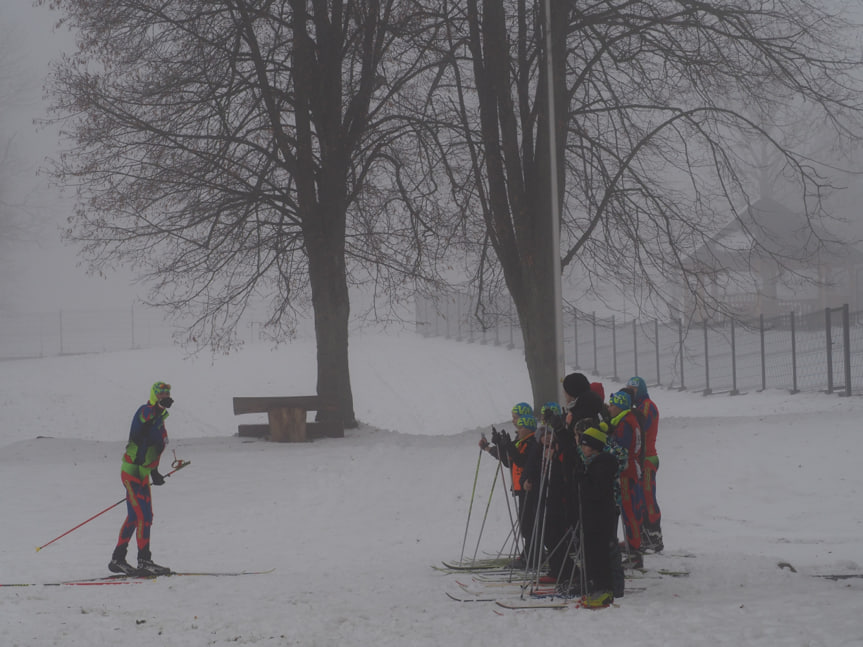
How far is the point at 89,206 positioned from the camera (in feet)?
58.0

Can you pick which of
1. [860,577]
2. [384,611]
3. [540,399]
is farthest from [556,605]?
[540,399]

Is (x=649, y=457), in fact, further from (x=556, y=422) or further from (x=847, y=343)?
(x=847, y=343)

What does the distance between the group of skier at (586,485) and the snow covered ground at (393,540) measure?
40 centimetres

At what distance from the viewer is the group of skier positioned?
7301 millimetres

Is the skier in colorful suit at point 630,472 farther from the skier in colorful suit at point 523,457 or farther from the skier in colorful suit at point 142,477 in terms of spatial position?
the skier in colorful suit at point 142,477

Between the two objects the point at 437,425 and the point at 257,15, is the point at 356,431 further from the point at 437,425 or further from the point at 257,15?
the point at 437,425

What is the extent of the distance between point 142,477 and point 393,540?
11.5 feet

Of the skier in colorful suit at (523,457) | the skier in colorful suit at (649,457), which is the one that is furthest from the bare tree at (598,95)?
the skier in colorful suit at (523,457)

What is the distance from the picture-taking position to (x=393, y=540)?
11.4 m

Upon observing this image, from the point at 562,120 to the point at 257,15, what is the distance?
580 cm

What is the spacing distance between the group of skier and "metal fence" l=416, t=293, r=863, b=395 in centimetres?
933

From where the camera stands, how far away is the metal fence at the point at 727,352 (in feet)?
71.6

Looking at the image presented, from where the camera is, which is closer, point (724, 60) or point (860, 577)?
point (860, 577)

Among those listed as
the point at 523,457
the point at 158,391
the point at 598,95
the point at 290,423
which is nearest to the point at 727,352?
the point at 598,95
